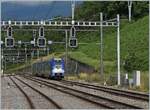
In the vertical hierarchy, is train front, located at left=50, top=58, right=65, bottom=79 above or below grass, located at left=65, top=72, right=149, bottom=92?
above

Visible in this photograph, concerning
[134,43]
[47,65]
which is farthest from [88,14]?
[47,65]

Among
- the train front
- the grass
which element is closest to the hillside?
the grass

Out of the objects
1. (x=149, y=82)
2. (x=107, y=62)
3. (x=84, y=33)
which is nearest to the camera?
(x=149, y=82)

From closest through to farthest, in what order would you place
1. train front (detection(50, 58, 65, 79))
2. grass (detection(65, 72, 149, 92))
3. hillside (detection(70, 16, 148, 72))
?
grass (detection(65, 72, 149, 92)) → train front (detection(50, 58, 65, 79)) → hillside (detection(70, 16, 148, 72))

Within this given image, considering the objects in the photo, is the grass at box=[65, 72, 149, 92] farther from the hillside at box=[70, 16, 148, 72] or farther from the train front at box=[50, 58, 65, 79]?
the hillside at box=[70, 16, 148, 72]

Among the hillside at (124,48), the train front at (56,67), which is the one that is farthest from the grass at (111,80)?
the hillside at (124,48)

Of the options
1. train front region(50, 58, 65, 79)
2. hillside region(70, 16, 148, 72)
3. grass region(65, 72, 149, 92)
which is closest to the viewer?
grass region(65, 72, 149, 92)

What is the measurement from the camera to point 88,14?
159 meters

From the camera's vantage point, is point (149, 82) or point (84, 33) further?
point (84, 33)

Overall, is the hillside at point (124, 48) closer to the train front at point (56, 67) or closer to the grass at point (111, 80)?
the grass at point (111, 80)

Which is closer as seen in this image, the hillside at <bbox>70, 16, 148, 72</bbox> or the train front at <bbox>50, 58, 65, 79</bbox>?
the train front at <bbox>50, 58, 65, 79</bbox>

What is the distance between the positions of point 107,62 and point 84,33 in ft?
128

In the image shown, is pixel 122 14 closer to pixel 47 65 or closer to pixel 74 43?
pixel 47 65

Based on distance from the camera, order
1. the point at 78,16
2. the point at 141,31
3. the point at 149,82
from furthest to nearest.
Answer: the point at 78,16 → the point at 141,31 → the point at 149,82
